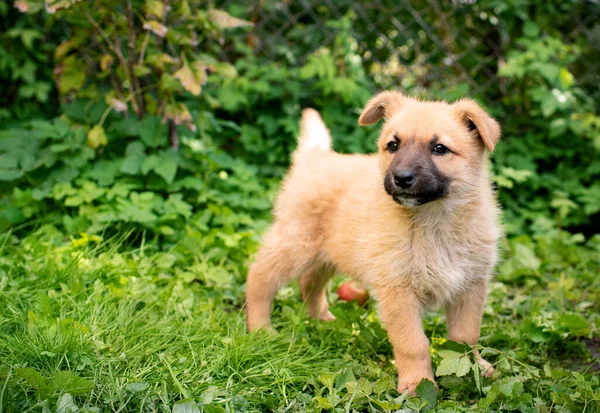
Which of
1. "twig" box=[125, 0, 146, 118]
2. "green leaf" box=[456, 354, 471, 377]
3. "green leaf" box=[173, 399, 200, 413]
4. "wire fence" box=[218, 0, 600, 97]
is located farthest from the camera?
"wire fence" box=[218, 0, 600, 97]

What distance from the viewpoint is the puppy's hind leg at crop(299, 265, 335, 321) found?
3.86 meters

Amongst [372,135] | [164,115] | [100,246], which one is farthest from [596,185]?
[100,246]

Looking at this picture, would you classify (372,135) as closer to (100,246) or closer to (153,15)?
(153,15)

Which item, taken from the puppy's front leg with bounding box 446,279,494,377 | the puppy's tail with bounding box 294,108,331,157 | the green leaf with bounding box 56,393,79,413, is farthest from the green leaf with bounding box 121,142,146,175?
the puppy's front leg with bounding box 446,279,494,377

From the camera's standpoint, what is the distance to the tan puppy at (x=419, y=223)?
2998 mm

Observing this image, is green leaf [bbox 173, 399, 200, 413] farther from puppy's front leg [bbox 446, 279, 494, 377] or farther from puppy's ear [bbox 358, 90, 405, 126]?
puppy's ear [bbox 358, 90, 405, 126]

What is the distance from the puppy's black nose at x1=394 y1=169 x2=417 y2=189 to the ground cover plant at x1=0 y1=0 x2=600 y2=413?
809 millimetres

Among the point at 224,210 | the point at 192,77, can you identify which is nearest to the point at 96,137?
the point at 192,77

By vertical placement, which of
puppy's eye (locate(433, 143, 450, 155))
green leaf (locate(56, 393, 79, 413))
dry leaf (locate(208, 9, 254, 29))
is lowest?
green leaf (locate(56, 393, 79, 413))

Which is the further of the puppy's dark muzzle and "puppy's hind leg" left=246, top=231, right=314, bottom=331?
"puppy's hind leg" left=246, top=231, right=314, bottom=331

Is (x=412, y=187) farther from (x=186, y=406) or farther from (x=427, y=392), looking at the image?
(x=186, y=406)

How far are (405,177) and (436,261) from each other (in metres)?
0.47

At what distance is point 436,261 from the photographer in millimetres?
3072

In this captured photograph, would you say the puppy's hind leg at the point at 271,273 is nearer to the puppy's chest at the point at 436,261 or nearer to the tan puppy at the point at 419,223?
the tan puppy at the point at 419,223
